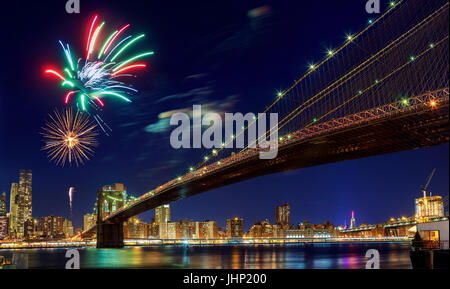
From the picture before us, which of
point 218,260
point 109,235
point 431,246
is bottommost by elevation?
point 218,260

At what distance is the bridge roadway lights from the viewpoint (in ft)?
253

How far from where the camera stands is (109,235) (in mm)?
78312

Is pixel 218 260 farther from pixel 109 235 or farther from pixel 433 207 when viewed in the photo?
pixel 109 235

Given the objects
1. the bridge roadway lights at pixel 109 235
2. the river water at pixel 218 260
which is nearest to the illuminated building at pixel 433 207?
the river water at pixel 218 260

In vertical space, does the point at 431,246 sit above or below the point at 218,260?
above

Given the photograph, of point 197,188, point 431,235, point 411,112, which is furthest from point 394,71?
point 197,188

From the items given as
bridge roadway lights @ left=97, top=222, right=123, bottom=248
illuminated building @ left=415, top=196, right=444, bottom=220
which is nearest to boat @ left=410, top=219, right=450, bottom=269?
illuminated building @ left=415, top=196, right=444, bottom=220

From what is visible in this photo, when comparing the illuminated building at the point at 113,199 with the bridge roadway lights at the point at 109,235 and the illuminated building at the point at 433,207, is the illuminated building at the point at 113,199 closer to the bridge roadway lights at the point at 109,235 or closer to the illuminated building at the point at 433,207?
the bridge roadway lights at the point at 109,235

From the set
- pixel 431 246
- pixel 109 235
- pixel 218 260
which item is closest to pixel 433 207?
pixel 431 246

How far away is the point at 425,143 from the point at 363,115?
4.20 m

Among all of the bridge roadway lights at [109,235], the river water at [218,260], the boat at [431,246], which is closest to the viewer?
the boat at [431,246]

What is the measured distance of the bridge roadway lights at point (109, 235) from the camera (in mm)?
77188

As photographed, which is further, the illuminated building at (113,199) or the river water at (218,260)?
the illuminated building at (113,199)
